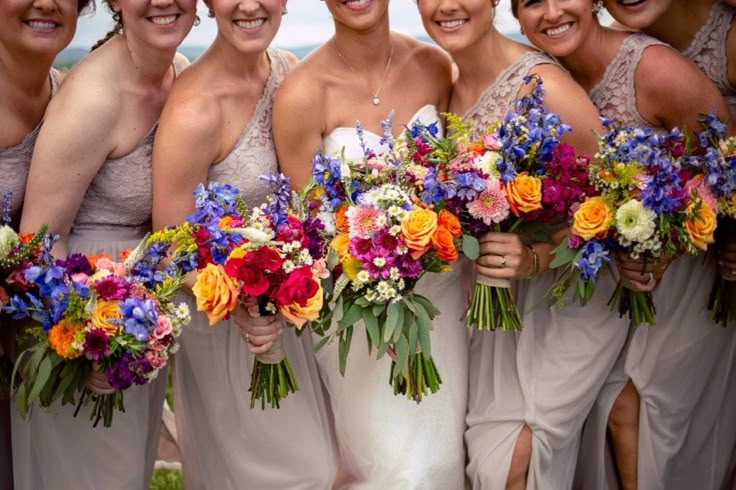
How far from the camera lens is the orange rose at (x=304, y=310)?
9.67ft

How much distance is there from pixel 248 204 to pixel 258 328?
736 mm

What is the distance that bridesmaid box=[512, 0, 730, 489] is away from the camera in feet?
11.8

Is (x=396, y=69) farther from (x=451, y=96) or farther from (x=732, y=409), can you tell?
(x=732, y=409)

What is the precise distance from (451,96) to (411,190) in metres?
1.05

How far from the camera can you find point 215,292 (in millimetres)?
2889

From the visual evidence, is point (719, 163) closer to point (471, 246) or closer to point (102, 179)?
point (471, 246)

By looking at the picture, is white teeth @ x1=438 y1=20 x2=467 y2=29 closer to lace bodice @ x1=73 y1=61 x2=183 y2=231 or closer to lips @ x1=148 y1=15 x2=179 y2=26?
lips @ x1=148 y1=15 x2=179 y2=26

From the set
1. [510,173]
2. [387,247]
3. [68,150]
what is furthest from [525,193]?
[68,150]

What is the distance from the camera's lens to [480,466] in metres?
3.59

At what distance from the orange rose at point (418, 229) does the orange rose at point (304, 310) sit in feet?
1.07

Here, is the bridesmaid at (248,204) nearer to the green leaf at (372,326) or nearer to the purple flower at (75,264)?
the purple flower at (75,264)

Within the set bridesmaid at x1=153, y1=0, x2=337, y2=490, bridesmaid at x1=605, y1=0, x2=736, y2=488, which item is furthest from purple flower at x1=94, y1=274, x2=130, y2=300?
bridesmaid at x1=605, y1=0, x2=736, y2=488

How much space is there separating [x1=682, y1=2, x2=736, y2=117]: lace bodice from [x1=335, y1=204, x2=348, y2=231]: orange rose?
1.65 m

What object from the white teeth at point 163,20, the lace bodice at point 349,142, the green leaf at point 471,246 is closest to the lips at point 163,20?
the white teeth at point 163,20
